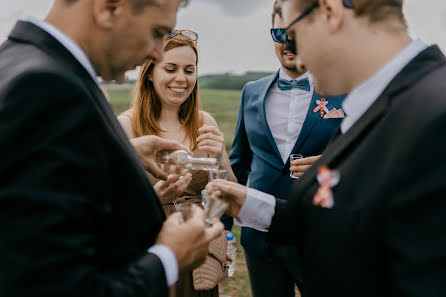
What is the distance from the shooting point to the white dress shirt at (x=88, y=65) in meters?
1.41

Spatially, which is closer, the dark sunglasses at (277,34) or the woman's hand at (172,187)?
the woman's hand at (172,187)

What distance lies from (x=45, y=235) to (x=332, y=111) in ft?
8.41

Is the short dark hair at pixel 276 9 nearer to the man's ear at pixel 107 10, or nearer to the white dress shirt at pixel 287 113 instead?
the white dress shirt at pixel 287 113

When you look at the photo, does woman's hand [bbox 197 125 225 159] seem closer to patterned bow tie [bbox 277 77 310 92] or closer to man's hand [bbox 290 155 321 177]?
man's hand [bbox 290 155 321 177]

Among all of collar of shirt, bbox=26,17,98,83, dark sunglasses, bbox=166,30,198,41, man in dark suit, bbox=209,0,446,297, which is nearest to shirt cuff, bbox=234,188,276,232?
man in dark suit, bbox=209,0,446,297

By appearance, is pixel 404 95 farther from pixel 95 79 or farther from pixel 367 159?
pixel 95 79

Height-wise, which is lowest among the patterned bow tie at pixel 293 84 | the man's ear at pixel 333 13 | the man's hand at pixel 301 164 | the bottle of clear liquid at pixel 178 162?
the man's hand at pixel 301 164

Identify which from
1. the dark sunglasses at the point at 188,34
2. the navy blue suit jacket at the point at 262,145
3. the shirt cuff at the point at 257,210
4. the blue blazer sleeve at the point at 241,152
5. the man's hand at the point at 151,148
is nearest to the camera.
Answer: the shirt cuff at the point at 257,210

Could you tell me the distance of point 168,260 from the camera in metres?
1.48

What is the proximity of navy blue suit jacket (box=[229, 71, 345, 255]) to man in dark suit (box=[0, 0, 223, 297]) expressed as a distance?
1561mm

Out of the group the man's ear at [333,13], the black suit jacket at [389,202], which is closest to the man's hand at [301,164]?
the black suit jacket at [389,202]

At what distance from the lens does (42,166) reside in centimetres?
108

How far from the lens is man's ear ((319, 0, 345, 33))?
4.96 ft

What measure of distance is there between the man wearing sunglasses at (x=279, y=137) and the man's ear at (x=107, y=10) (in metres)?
1.86
